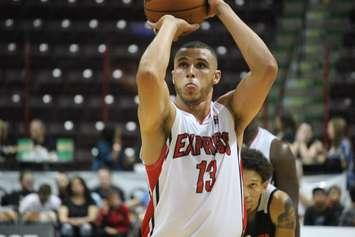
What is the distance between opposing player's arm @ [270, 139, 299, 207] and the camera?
18.5ft

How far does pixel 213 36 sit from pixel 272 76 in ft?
39.1

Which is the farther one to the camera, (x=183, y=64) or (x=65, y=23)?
(x=65, y=23)

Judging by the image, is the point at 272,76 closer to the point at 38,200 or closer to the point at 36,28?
the point at 38,200

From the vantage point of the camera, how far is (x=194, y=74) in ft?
13.2

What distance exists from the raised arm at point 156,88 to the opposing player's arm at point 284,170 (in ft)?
6.07

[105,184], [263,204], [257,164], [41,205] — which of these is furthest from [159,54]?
[105,184]

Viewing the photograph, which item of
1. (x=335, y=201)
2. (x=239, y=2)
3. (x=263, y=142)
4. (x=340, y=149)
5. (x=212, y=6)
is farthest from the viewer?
(x=239, y=2)

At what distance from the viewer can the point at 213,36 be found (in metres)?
15.9

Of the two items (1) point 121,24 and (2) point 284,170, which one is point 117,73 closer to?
(1) point 121,24

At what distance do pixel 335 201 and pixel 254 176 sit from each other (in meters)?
5.45

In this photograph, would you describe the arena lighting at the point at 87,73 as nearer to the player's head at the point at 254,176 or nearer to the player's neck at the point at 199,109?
the player's head at the point at 254,176

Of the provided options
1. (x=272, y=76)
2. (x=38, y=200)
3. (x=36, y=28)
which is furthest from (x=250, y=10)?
(x=272, y=76)

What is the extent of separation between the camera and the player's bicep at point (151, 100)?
3.76 meters

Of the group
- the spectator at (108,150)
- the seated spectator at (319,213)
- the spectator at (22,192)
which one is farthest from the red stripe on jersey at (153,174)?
the spectator at (108,150)
